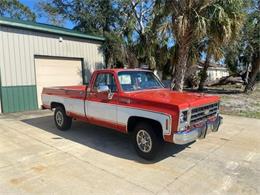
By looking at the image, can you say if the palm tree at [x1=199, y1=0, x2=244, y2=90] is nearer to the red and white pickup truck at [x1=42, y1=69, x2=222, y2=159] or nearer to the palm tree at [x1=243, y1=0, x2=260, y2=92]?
the red and white pickup truck at [x1=42, y1=69, x2=222, y2=159]

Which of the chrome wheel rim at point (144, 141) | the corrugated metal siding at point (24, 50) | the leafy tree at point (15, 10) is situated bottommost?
the chrome wheel rim at point (144, 141)

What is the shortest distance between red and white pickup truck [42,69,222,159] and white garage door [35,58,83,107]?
17.8 ft

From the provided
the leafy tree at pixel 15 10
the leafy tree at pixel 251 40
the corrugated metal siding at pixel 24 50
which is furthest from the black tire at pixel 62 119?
the leafy tree at pixel 15 10

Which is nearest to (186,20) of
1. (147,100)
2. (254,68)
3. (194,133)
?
(147,100)

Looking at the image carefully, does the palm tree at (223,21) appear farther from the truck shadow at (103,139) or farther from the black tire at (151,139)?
the black tire at (151,139)

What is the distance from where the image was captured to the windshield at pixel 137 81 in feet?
18.2

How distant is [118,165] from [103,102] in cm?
163

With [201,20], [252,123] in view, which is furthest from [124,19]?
[252,123]

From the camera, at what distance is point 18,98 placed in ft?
35.2

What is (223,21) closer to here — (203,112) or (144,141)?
(203,112)

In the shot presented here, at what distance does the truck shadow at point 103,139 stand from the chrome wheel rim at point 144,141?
247mm

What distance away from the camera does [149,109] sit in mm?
4574

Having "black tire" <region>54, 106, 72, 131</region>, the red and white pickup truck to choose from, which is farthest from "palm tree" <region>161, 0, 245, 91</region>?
"black tire" <region>54, 106, 72, 131</region>

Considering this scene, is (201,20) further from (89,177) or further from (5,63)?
(5,63)
